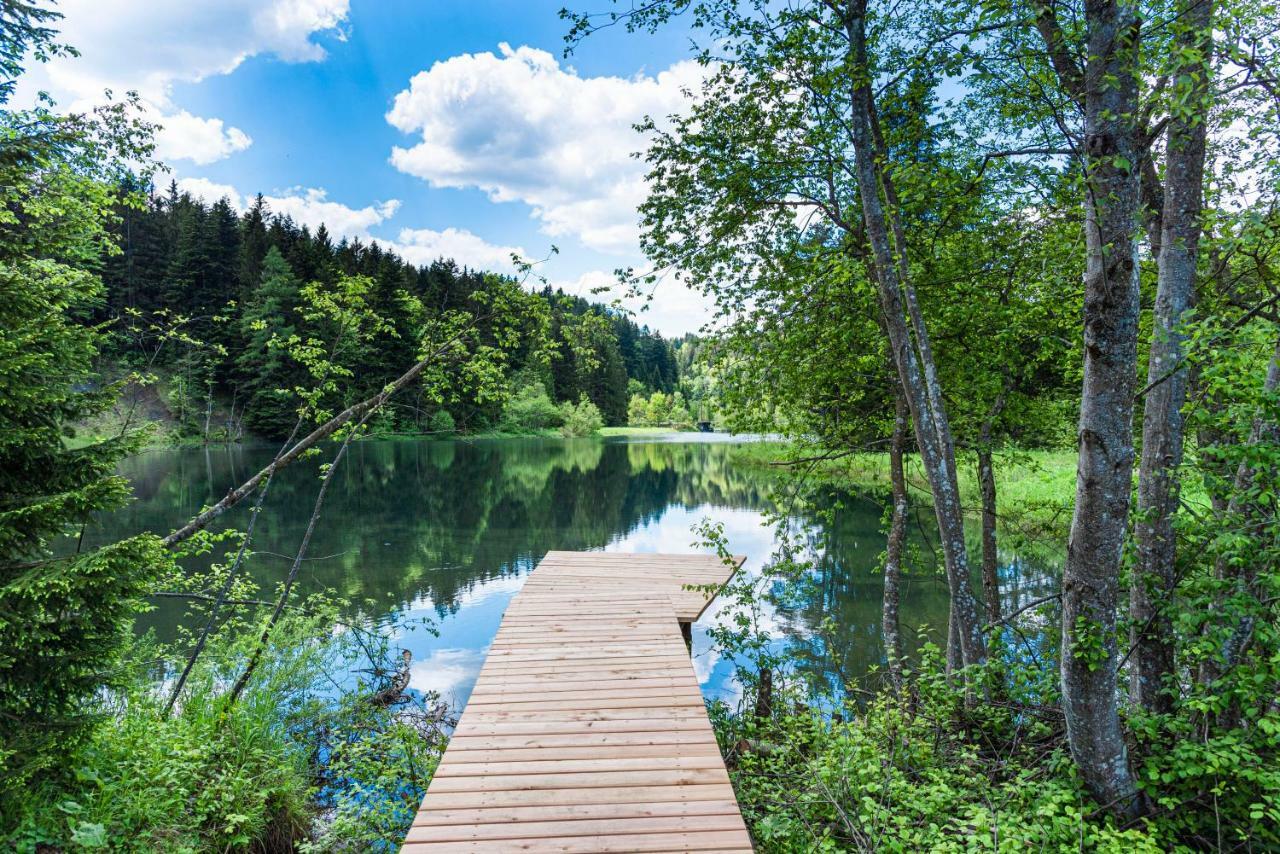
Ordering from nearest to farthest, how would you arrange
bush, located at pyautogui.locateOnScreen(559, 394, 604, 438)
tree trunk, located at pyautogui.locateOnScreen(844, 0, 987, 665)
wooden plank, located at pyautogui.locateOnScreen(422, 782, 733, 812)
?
1. wooden plank, located at pyautogui.locateOnScreen(422, 782, 733, 812)
2. tree trunk, located at pyautogui.locateOnScreen(844, 0, 987, 665)
3. bush, located at pyautogui.locateOnScreen(559, 394, 604, 438)

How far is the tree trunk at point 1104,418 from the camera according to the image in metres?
2.80

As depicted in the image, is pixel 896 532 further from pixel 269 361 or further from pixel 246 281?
pixel 246 281

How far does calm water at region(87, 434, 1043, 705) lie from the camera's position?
9539 millimetres

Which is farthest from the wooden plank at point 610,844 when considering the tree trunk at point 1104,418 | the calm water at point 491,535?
the calm water at point 491,535

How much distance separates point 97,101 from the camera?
532 centimetres

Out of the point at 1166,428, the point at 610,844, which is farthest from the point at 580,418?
the point at 610,844

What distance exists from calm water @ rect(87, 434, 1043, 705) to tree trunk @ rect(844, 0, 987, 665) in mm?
1310

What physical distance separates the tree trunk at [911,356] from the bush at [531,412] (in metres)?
48.6

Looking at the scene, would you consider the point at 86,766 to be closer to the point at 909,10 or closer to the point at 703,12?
the point at 703,12

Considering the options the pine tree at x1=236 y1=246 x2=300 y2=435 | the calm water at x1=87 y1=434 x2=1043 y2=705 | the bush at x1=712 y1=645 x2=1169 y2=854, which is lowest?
the calm water at x1=87 y1=434 x2=1043 y2=705

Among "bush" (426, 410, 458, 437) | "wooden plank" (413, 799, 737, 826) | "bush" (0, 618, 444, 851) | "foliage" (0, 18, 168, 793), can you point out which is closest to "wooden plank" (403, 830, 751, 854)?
"wooden plank" (413, 799, 737, 826)

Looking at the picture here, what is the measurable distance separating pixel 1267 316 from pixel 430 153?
17973 millimetres

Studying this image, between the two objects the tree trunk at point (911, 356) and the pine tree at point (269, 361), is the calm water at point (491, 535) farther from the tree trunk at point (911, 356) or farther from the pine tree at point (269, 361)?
the pine tree at point (269, 361)

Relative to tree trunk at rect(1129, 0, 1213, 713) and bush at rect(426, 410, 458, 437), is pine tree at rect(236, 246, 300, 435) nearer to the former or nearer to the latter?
bush at rect(426, 410, 458, 437)
